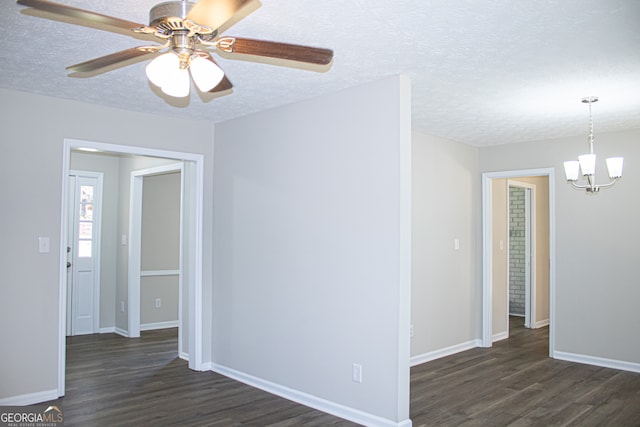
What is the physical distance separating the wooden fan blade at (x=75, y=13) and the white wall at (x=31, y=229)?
7.91ft

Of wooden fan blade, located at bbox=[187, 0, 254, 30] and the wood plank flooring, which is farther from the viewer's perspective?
the wood plank flooring

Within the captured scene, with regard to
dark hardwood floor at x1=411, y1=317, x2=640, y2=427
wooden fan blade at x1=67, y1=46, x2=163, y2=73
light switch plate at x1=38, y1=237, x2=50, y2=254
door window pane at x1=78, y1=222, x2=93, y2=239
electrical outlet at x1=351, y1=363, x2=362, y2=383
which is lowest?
dark hardwood floor at x1=411, y1=317, x2=640, y2=427

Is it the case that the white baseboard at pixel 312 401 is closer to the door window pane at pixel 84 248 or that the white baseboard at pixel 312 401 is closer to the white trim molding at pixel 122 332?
the white trim molding at pixel 122 332

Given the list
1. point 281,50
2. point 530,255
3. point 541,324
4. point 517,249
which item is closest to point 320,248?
point 281,50

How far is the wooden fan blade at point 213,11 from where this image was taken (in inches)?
65.7

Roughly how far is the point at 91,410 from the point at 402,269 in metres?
2.53

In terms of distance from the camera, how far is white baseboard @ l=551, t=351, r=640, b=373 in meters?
5.07

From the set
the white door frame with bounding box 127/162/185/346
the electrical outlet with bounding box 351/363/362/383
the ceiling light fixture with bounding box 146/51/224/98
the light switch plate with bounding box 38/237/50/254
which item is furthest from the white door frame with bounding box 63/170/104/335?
the ceiling light fixture with bounding box 146/51/224/98

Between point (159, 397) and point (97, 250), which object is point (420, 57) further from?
point (97, 250)

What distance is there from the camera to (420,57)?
3.06 m

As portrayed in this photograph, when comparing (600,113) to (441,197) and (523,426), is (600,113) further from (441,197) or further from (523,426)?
(523,426)

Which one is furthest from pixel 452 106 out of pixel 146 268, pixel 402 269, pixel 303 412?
pixel 146 268

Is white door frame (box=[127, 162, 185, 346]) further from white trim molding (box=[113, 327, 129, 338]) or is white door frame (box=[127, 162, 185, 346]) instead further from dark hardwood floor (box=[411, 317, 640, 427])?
dark hardwood floor (box=[411, 317, 640, 427])

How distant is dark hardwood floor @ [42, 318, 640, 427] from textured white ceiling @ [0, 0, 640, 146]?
2371mm
